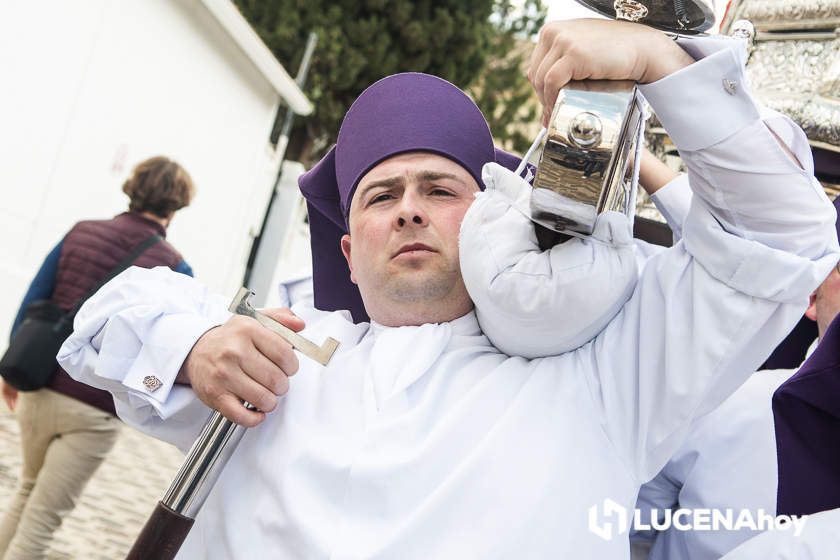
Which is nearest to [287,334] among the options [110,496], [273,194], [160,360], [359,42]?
[160,360]

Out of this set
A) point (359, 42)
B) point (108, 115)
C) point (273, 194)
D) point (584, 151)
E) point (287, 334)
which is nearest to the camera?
point (584, 151)

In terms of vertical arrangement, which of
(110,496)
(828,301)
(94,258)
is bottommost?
(110,496)

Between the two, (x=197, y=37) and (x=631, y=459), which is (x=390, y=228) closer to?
(x=631, y=459)

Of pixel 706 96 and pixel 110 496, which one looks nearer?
pixel 706 96

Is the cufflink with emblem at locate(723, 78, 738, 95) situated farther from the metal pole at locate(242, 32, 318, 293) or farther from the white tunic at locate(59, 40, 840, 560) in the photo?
the metal pole at locate(242, 32, 318, 293)

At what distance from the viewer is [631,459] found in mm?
1918

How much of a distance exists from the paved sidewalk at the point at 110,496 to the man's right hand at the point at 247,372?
3.25 meters

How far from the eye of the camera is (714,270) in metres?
1.73

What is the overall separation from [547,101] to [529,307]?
1.35 feet

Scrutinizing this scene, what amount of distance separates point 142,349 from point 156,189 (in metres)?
2.16

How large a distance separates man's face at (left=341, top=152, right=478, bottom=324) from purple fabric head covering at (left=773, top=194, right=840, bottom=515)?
31.4 inches

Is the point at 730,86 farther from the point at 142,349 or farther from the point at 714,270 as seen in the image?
the point at 142,349

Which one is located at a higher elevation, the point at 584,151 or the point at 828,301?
the point at 584,151

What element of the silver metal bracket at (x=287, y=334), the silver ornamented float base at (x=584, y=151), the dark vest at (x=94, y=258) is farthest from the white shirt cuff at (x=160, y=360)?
the dark vest at (x=94, y=258)
